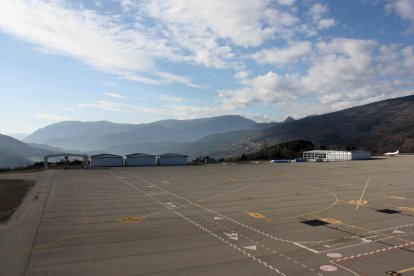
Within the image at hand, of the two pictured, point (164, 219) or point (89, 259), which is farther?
point (164, 219)

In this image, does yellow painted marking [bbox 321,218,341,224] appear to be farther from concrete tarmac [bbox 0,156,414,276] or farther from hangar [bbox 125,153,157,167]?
A: hangar [bbox 125,153,157,167]

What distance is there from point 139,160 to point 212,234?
255ft

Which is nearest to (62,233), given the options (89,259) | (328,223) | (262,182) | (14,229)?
(14,229)

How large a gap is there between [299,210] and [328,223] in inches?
223

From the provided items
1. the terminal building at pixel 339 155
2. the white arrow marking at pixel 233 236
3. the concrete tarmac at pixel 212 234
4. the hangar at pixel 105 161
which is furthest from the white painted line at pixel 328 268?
the terminal building at pixel 339 155

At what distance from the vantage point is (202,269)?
19.3 metres

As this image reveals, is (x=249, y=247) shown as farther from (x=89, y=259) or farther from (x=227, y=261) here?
(x=89, y=259)

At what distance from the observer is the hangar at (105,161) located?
96000mm

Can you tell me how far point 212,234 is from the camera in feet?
86.5

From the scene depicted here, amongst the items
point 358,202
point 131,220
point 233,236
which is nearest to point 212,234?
point 233,236

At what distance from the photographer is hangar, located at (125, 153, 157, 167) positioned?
100 m

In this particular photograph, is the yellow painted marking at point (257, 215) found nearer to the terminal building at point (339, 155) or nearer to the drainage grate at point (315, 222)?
the drainage grate at point (315, 222)

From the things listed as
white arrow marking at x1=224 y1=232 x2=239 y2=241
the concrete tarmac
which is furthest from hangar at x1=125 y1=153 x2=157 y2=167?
white arrow marking at x1=224 y1=232 x2=239 y2=241

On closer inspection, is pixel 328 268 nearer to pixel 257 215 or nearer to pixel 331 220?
pixel 331 220
